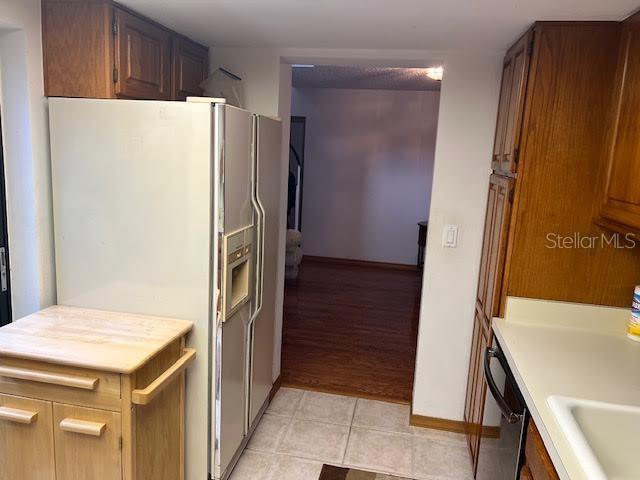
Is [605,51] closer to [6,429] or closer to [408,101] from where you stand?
[6,429]

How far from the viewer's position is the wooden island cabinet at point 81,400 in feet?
5.15

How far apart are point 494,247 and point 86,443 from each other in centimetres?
181

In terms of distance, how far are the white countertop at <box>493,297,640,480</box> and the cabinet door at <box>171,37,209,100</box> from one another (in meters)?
1.85

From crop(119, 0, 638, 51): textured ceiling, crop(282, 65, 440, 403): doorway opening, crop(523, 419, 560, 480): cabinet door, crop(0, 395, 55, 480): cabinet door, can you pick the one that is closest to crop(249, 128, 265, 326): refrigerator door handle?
crop(119, 0, 638, 51): textured ceiling

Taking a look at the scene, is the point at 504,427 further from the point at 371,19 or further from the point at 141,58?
the point at 141,58

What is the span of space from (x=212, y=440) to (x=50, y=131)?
1.44 meters

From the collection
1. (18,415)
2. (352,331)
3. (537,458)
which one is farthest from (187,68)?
(352,331)

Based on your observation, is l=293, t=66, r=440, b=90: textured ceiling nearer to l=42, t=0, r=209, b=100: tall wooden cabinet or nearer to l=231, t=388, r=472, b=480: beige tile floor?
l=42, t=0, r=209, b=100: tall wooden cabinet

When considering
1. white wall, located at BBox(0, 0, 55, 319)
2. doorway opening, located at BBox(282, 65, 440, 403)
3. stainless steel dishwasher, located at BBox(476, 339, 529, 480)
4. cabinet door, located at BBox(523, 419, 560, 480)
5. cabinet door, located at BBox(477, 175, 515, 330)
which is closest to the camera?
cabinet door, located at BBox(523, 419, 560, 480)

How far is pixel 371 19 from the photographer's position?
1.92 m

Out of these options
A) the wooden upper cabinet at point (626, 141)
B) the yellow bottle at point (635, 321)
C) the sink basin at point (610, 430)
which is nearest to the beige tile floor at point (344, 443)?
the yellow bottle at point (635, 321)

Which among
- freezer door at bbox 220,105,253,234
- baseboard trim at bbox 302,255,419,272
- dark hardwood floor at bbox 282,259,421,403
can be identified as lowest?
dark hardwood floor at bbox 282,259,421,403

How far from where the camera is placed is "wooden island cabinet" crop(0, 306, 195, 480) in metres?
1.57

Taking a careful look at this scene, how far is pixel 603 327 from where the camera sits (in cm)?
198
